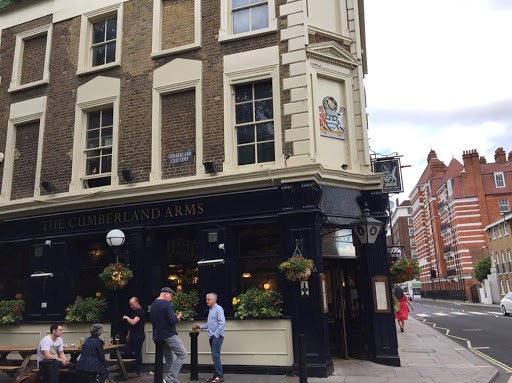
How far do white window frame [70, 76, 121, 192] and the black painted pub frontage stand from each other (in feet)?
3.86

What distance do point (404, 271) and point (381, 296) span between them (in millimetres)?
2380

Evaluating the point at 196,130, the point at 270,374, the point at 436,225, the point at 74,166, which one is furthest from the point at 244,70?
the point at 436,225

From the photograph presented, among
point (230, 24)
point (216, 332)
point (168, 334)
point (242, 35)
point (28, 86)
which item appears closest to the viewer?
point (168, 334)

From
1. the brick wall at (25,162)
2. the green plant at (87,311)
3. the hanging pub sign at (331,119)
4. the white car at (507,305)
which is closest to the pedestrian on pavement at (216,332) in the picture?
the green plant at (87,311)

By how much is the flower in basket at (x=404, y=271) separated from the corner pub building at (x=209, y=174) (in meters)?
1.78

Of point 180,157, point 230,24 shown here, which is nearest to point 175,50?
point 230,24

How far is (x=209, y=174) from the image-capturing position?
11.3 metres

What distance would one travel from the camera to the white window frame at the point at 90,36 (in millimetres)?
13234

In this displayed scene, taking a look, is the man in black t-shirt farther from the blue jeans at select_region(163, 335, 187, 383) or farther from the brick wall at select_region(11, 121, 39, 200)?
the brick wall at select_region(11, 121, 39, 200)

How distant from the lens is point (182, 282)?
37.9ft

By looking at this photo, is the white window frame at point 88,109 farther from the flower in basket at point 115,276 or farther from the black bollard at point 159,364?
the black bollard at point 159,364

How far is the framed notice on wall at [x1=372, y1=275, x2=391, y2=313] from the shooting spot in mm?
10719

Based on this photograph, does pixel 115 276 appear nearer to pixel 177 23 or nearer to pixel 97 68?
pixel 97 68

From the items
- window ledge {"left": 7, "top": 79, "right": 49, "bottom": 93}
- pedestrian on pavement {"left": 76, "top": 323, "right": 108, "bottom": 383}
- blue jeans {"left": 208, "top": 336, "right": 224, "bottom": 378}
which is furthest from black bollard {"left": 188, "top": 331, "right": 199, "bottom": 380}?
window ledge {"left": 7, "top": 79, "right": 49, "bottom": 93}
